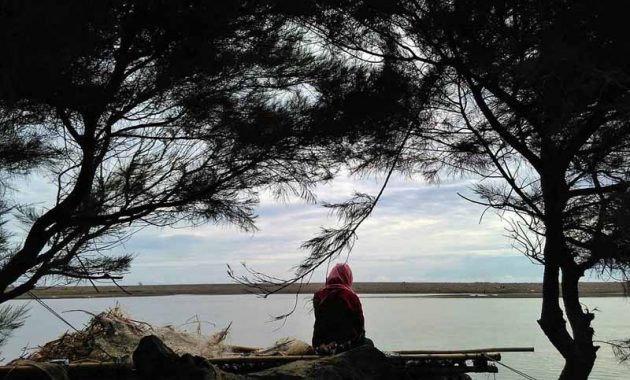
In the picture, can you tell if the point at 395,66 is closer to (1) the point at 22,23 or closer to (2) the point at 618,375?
(1) the point at 22,23

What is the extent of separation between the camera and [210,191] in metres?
3.71

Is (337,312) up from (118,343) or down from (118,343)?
up

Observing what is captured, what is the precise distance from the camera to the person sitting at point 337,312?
3.88 meters

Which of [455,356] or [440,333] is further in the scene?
[440,333]

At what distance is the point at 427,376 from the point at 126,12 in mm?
2315

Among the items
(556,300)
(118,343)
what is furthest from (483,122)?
(118,343)

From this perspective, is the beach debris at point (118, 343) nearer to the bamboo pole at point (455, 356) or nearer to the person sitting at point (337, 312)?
the person sitting at point (337, 312)

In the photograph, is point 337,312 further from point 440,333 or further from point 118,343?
point 440,333

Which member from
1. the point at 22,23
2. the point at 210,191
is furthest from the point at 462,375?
the point at 22,23

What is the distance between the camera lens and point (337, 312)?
3.92 m

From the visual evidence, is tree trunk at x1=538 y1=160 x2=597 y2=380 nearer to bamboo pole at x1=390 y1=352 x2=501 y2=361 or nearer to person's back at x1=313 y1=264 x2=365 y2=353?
bamboo pole at x1=390 y1=352 x2=501 y2=361

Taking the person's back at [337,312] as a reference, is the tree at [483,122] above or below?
above

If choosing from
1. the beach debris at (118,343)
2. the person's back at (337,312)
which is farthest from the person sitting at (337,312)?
the beach debris at (118,343)

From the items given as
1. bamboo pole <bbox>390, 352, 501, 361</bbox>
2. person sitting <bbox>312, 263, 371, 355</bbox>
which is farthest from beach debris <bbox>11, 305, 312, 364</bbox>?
bamboo pole <bbox>390, 352, 501, 361</bbox>
